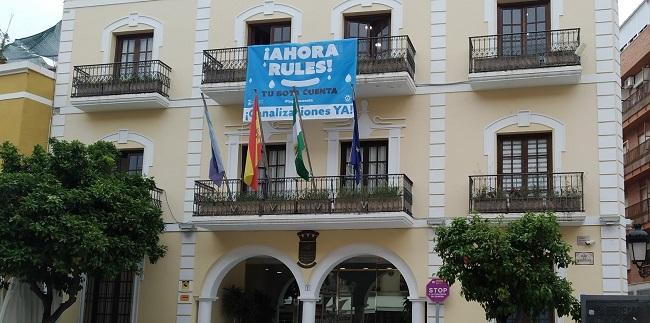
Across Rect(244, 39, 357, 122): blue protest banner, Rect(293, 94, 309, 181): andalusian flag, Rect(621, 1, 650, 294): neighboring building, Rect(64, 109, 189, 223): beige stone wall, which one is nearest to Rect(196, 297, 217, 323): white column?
Rect(64, 109, 189, 223): beige stone wall

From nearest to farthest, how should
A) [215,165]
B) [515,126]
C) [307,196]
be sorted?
[515,126] → [307,196] → [215,165]

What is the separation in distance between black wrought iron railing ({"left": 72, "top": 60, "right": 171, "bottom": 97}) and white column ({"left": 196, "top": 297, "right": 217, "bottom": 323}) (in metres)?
4.88

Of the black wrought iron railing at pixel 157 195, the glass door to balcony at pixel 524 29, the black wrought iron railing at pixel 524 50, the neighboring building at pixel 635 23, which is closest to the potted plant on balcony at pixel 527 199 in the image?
the black wrought iron railing at pixel 524 50

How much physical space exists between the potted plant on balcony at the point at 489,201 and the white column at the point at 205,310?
621 cm

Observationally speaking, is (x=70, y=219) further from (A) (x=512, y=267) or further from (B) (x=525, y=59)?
(B) (x=525, y=59)

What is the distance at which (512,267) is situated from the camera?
12.7m

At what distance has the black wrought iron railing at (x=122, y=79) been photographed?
20.4 m

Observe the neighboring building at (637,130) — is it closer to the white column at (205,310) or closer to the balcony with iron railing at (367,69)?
the balcony with iron railing at (367,69)

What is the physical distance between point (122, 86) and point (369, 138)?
19.6 ft

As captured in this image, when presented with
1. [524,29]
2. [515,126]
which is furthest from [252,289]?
[524,29]

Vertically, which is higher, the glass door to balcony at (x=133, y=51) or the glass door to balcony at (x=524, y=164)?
the glass door to balcony at (x=133, y=51)

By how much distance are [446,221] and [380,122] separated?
265cm

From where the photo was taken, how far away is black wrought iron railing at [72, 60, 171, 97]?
2042 centimetres

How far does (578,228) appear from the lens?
17.5 metres
